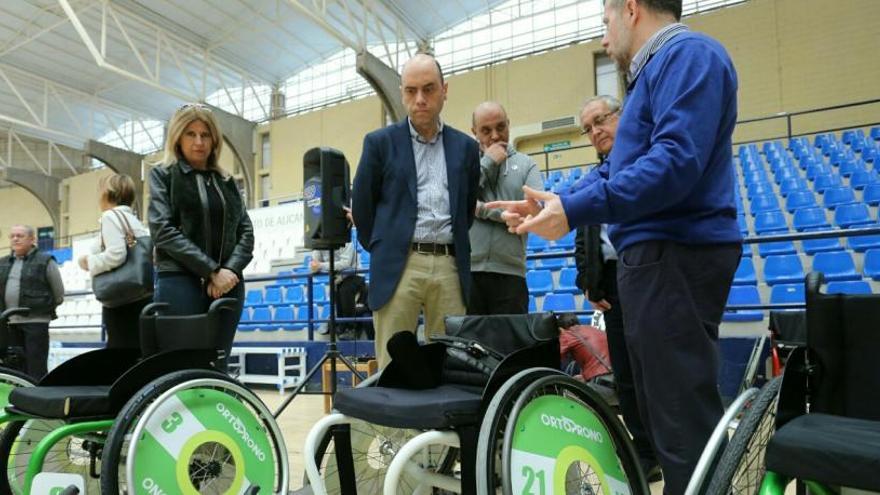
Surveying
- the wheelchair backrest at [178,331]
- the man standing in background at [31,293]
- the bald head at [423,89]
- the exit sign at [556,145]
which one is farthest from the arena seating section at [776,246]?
the wheelchair backrest at [178,331]

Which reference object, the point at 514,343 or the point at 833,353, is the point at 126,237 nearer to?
the point at 514,343

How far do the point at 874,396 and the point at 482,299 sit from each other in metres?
1.29

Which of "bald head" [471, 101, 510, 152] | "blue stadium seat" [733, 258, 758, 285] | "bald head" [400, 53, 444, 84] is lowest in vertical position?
"blue stadium seat" [733, 258, 758, 285]

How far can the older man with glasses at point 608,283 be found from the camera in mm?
1985

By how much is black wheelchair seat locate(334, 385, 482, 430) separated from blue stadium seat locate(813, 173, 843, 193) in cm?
626

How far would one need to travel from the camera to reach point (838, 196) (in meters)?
5.69

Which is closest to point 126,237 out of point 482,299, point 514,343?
point 482,299

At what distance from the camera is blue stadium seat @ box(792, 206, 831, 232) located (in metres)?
5.27

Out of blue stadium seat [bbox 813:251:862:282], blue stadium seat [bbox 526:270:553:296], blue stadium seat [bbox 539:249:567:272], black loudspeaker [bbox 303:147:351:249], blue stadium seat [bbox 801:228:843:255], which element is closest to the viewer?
black loudspeaker [bbox 303:147:351:249]

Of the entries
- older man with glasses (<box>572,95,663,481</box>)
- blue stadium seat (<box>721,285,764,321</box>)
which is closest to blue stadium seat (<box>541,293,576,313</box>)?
blue stadium seat (<box>721,285,764,321</box>)

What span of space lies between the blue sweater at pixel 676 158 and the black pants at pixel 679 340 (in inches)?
1.7

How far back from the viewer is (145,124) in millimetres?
18031

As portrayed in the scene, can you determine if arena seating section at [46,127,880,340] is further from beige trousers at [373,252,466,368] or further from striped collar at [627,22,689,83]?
striped collar at [627,22,689,83]

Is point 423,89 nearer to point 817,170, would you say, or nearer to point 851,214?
point 851,214
